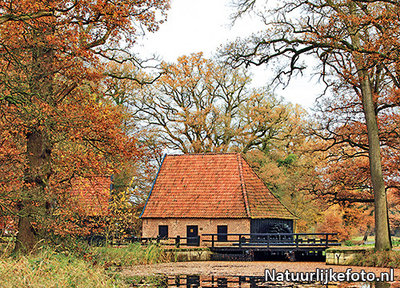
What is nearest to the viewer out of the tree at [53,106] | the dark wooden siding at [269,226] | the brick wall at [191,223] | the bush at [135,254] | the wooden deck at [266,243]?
the tree at [53,106]

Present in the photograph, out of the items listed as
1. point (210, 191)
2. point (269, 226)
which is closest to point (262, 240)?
point (269, 226)

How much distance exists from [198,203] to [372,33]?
14.4 metres

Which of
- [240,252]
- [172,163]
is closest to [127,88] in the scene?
[172,163]

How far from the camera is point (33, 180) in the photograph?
14.5 metres

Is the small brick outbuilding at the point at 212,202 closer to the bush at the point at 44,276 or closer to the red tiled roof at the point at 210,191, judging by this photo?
the red tiled roof at the point at 210,191

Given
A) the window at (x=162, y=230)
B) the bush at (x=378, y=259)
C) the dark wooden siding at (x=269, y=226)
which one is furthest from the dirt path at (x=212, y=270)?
the window at (x=162, y=230)

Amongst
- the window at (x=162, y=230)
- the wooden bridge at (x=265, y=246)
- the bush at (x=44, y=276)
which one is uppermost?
the window at (x=162, y=230)

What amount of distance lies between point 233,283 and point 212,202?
55.4 feet

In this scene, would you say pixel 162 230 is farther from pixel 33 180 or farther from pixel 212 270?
pixel 33 180

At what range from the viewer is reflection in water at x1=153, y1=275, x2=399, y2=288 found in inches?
502

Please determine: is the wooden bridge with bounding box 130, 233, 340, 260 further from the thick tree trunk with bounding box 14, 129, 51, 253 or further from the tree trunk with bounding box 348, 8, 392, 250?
the thick tree trunk with bounding box 14, 129, 51, 253

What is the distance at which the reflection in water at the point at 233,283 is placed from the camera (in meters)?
12.7

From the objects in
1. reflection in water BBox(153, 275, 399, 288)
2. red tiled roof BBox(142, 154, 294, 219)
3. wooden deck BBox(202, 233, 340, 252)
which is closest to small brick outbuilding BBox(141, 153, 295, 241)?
red tiled roof BBox(142, 154, 294, 219)

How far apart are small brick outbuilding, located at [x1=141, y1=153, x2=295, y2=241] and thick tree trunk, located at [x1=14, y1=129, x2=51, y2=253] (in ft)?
51.7
